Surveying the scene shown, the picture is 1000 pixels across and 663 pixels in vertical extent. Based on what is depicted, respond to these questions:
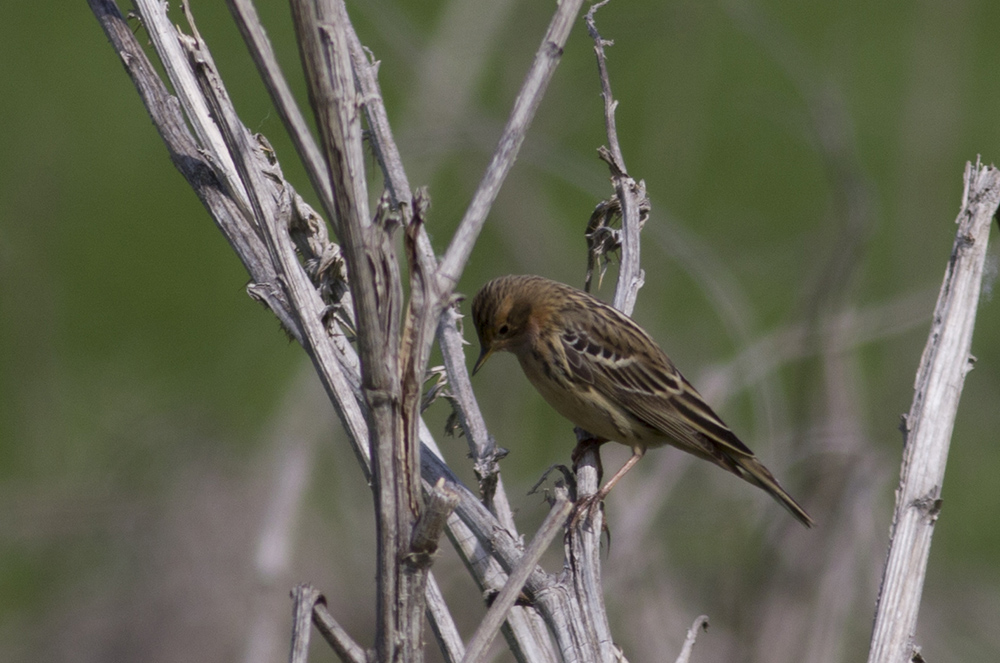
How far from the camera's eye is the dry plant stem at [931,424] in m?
2.57

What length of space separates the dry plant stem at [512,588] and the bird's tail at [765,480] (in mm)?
2641

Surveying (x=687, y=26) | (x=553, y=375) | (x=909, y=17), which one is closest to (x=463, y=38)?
(x=687, y=26)

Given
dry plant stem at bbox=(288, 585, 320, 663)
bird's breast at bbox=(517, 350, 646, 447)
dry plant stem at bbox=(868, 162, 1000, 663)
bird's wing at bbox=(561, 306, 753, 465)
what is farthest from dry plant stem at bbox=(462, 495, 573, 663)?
bird's wing at bbox=(561, 306, 753, 465)

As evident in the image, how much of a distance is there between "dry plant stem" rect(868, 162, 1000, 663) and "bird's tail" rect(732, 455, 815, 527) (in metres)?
1.75

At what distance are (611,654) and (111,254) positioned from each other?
12735 mm

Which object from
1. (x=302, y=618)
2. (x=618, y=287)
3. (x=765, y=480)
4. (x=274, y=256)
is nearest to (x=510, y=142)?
(x=274, y=256)

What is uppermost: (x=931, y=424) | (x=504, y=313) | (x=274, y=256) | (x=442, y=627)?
(x=504, y=313)

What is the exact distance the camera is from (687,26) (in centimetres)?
634

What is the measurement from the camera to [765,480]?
480cm

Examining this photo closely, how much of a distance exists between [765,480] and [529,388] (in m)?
3.32

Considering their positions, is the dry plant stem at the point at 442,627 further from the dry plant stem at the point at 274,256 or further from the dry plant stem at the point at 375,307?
the dry plant stem at the point at 375,307

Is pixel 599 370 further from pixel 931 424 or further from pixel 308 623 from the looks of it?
pixel 308 623

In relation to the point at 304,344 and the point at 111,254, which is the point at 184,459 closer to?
the point at 304,344

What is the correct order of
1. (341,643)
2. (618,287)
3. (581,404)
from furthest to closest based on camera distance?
1. (581,404)
2. (618,287)
3. (341,643)
